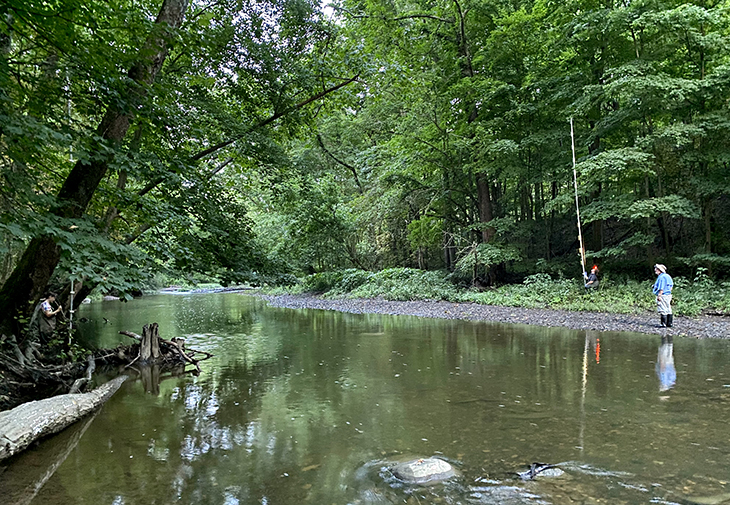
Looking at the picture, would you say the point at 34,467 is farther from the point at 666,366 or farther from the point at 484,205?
the point at 484,205

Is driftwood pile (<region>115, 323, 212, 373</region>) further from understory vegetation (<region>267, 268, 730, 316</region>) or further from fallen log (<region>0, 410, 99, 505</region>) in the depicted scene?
understory vegetation (<region>267, 268, 730, 316</region>)

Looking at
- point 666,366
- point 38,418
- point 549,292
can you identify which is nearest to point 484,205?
point 549,292

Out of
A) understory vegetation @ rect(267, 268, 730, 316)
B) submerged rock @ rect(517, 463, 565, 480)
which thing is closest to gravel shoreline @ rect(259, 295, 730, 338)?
understory vegetation @ rect(267, 268, 730, 316)

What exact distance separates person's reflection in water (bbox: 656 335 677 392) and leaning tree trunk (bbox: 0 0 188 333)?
8.27m

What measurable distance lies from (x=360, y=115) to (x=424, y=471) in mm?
24397

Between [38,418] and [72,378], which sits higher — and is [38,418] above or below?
above

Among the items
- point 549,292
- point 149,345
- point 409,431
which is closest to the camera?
point 409,431

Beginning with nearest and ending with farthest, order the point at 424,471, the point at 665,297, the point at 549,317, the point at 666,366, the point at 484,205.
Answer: the point at 424,471 → the point at 666,366 → the point at 665,297 → the point at 549,317 → the point at 484,205

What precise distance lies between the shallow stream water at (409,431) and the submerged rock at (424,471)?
101mm

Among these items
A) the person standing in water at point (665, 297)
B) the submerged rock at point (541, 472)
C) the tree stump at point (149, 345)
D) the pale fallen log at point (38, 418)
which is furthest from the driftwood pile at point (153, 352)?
the person standing in water at point (665, 297)

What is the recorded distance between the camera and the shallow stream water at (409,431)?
148 inches

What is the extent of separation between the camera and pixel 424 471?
399 centimetres

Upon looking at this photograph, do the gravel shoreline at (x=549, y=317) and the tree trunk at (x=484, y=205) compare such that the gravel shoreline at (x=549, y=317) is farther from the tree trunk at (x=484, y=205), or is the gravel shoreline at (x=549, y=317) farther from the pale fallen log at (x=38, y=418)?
the pale fallen log at (x=38, y=418)

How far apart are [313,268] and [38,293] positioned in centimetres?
2531
